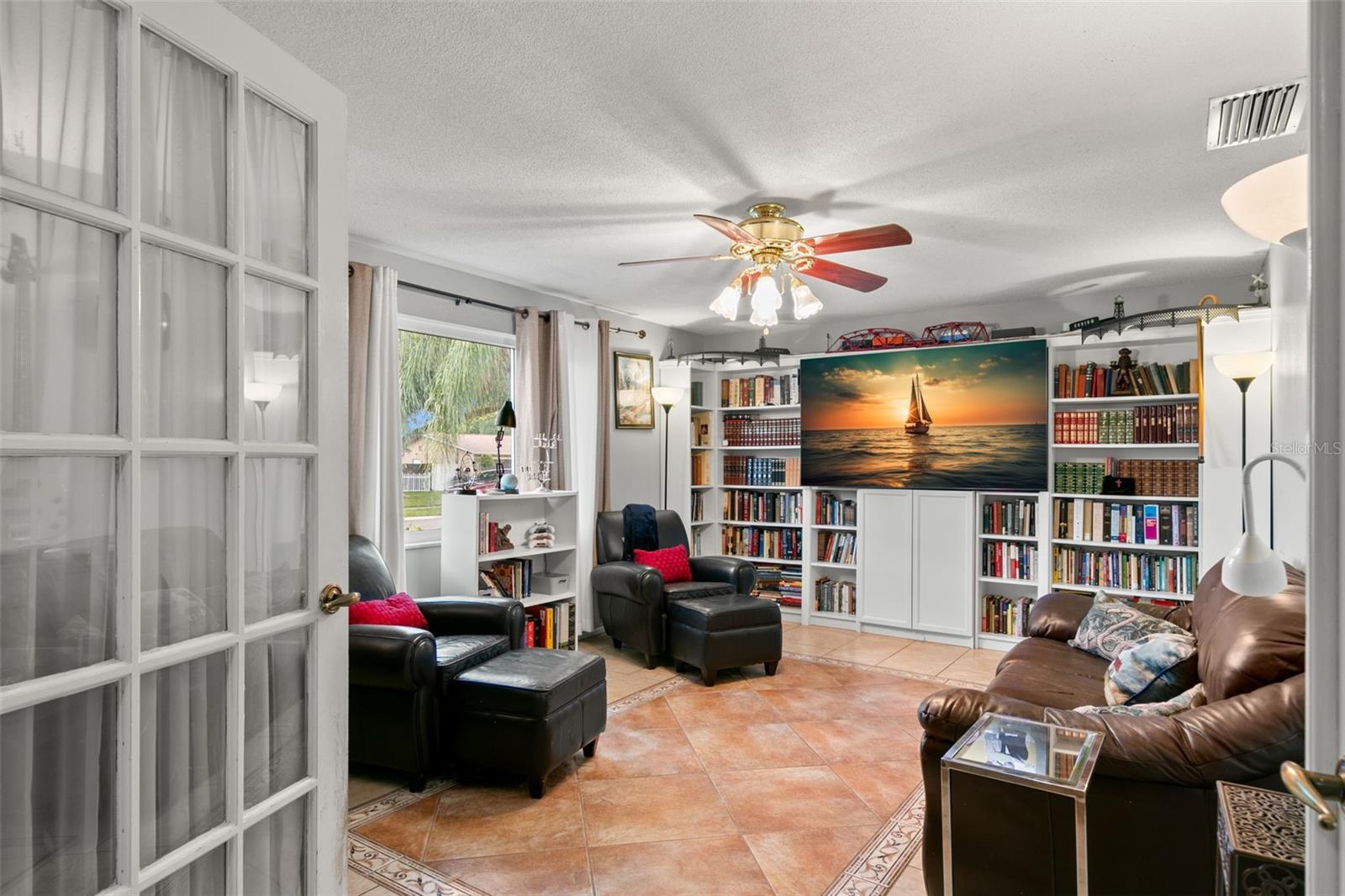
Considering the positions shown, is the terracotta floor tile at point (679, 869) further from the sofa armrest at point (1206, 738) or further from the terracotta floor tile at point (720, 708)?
the terracotta floor tile at point (720, 708)

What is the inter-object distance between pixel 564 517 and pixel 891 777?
2.62 metres

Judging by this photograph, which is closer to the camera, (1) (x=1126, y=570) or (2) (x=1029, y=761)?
(2) (x=1029, y=761)

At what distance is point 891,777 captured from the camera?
3062 mm

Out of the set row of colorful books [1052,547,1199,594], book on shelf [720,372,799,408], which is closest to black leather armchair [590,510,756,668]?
book on shelf [720,372,799,408]

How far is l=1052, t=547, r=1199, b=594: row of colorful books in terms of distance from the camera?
4.58 m

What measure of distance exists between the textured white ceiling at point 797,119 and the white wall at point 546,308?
30cm

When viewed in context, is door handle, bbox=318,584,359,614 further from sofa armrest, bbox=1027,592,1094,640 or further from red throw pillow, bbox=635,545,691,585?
red throw pillow, bbox=635,545,691,585

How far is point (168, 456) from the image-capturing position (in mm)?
1214

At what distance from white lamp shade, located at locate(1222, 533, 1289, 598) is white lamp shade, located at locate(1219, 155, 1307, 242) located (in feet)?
2.05

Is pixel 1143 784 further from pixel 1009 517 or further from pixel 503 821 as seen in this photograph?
pixel 1009 517

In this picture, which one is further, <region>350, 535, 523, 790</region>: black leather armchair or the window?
the window

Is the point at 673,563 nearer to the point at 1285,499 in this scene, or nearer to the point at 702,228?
the point at 702,228

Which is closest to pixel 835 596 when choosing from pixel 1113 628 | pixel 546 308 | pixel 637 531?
pixel 637 531

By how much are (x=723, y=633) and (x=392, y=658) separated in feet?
6.65
